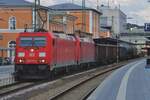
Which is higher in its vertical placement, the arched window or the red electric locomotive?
the arched window

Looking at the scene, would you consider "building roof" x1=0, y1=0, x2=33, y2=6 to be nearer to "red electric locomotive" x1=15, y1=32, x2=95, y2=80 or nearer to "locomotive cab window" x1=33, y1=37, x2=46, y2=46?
"red electric locomotive" x1=15, y1=32, x2=95, y2=80

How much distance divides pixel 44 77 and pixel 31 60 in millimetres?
1328

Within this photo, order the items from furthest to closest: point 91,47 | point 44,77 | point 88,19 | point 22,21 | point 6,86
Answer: point 88,19, point 22,21, point 91,47, point 44,77, point 6,86

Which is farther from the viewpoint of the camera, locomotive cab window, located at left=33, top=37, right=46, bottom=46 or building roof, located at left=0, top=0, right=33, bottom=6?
building roof, located at left=0, top=0, right=33, bottom=6

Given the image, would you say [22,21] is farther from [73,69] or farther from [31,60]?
[31,60]

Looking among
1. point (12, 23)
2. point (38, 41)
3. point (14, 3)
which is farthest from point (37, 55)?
point (14, 3)

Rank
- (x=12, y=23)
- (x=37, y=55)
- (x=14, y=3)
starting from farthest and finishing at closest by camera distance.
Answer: (x=14, y=3) → (x=12, y=23) → (x=37, y=55)

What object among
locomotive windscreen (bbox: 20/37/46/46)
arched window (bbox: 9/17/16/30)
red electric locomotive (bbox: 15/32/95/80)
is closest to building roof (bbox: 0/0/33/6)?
arched window (bbox: 9/17/16/30)

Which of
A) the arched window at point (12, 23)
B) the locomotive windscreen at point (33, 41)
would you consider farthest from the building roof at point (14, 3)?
the locomotive windscreen at point (33, 41)

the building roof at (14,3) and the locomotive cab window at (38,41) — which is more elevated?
the building roof at (14,3)

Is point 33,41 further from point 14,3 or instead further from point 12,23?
point 14,3

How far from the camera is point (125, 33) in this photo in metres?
158

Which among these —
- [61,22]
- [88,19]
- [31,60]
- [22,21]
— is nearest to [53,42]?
[31,60]

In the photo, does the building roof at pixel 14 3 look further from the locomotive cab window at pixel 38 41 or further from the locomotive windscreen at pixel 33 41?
the locomotive cab window at pixel 38 41
